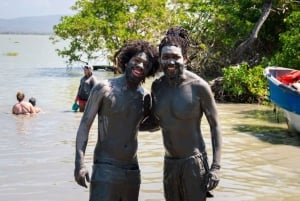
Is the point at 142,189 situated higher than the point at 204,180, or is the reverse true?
the point at 204,180

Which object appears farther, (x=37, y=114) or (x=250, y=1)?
(x=250, y=1)

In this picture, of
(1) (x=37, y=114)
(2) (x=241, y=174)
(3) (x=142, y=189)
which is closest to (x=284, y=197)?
(2) (x=241, y=174)

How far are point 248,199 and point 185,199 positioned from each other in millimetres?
3345

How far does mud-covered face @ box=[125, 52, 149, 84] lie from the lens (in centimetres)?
443

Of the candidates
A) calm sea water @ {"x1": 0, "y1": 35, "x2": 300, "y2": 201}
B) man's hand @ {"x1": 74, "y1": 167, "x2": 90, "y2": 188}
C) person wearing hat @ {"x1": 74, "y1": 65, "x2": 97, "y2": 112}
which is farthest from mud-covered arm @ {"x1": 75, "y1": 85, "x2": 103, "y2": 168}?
person wearing hat @ {"x1": 74, "y1": 65, "x2": 97, "y2": 112}

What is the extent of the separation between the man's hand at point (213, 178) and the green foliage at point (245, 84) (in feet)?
43.8

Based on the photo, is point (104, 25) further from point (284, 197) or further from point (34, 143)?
point (284, 197)

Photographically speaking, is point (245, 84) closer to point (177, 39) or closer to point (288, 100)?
point (288, 100)

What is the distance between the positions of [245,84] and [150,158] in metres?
8.56

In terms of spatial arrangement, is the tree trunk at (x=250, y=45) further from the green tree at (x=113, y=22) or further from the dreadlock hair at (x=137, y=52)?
the dreadlock hair at (x=137, y=52)

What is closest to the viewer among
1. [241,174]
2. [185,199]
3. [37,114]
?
[185,199]

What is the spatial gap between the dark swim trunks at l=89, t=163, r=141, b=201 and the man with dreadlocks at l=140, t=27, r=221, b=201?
34 centimetres

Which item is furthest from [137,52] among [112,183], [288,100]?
[288,100]

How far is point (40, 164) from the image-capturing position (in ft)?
31.7
